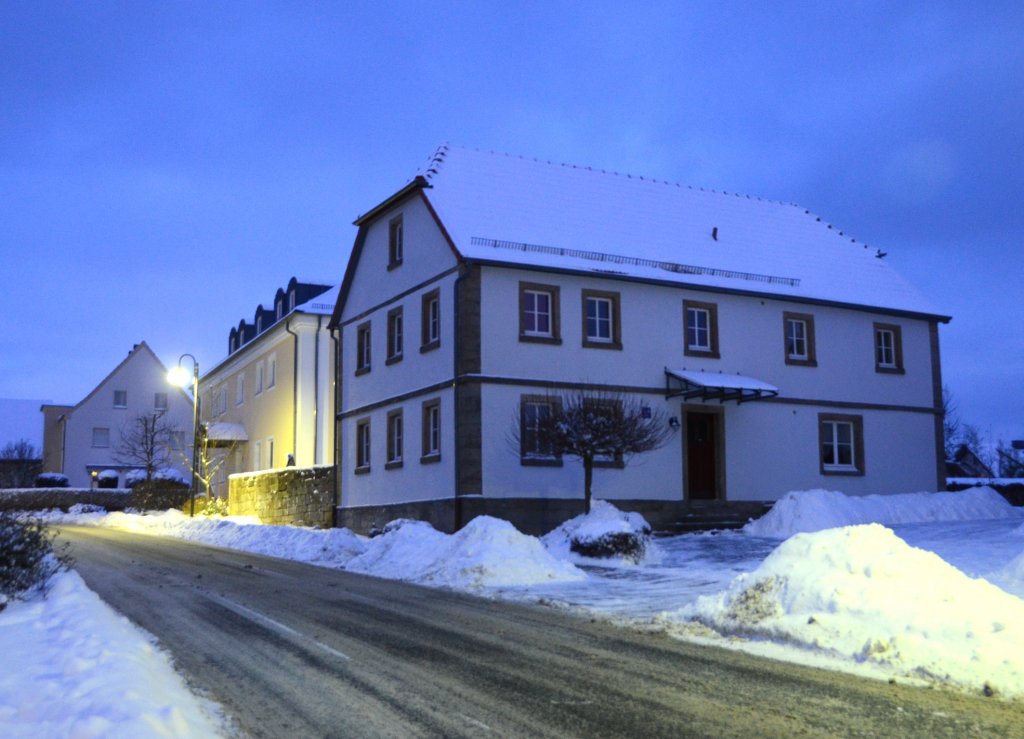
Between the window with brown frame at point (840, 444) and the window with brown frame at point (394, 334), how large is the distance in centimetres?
1217

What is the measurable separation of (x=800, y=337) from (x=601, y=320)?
688cm

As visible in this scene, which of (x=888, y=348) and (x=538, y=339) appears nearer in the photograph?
(x=538, y=339)

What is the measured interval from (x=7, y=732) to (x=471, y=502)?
18.8 metres

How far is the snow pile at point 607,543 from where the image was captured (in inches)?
786

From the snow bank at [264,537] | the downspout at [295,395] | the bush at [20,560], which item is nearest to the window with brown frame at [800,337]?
the snow bank at [264,537]

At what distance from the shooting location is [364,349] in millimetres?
31562

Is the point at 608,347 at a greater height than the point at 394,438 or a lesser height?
greater

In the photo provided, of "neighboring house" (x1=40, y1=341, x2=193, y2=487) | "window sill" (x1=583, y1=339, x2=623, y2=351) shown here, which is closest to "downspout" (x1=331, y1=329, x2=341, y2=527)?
"window sill" (x1=583, y1=339, x2=623, y2=351)

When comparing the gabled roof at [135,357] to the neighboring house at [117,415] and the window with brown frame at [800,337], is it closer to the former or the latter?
the neighboring house at [117,415]

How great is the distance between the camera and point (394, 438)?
95.0 ft

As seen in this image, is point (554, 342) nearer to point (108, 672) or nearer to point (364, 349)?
point (364, 349)

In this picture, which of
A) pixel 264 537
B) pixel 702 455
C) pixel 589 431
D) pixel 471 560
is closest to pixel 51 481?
pixel 264 537

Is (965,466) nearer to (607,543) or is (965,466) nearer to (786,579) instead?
(607,543)

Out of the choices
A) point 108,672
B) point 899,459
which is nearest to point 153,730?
point 108,672
